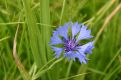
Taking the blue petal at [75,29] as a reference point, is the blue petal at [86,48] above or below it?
below

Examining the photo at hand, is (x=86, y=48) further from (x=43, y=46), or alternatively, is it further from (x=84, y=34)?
(x=43, y=46)

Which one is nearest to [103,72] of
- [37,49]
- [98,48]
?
[98,48]

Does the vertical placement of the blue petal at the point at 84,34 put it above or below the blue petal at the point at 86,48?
above

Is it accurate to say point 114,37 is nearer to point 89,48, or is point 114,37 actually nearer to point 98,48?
point 98,48

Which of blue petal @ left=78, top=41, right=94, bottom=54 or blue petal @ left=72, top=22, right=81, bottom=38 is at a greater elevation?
blue petal @ left=72, top=22, right=81, bottom=38

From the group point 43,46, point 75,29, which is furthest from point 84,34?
point 43,46
